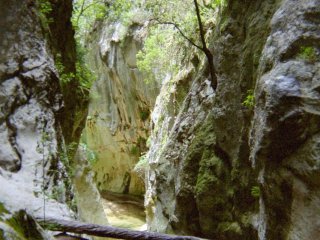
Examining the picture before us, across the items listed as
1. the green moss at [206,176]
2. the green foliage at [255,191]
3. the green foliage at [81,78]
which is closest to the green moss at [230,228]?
the green moss at [206,176]

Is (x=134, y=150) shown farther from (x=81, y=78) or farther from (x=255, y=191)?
(x=255, y=191)

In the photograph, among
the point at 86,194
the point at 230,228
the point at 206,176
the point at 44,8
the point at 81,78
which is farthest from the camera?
the point at 86,194

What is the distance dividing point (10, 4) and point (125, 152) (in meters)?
16.1

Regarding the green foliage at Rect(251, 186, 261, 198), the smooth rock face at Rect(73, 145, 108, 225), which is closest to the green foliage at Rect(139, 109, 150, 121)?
the smooth rock face at Rect(73, 145, 108, 225)

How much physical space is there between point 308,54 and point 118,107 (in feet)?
57.5

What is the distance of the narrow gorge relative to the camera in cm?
470

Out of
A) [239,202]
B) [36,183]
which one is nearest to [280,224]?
[239,202]

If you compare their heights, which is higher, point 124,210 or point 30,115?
point 30,115

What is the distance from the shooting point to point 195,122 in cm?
998

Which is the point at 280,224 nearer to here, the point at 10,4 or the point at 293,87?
the point at 293,87

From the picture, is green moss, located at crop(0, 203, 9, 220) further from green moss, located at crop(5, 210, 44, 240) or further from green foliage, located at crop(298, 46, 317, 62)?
green foliage, located at crop(298, 46, 317, 62)

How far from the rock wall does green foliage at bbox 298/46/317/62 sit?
387 centimetres

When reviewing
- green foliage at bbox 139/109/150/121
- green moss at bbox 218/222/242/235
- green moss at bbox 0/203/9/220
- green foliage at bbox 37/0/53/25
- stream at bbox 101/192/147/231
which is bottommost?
stream at bbox 101/192/147/231

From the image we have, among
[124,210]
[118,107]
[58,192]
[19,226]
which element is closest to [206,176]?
[58,192]
